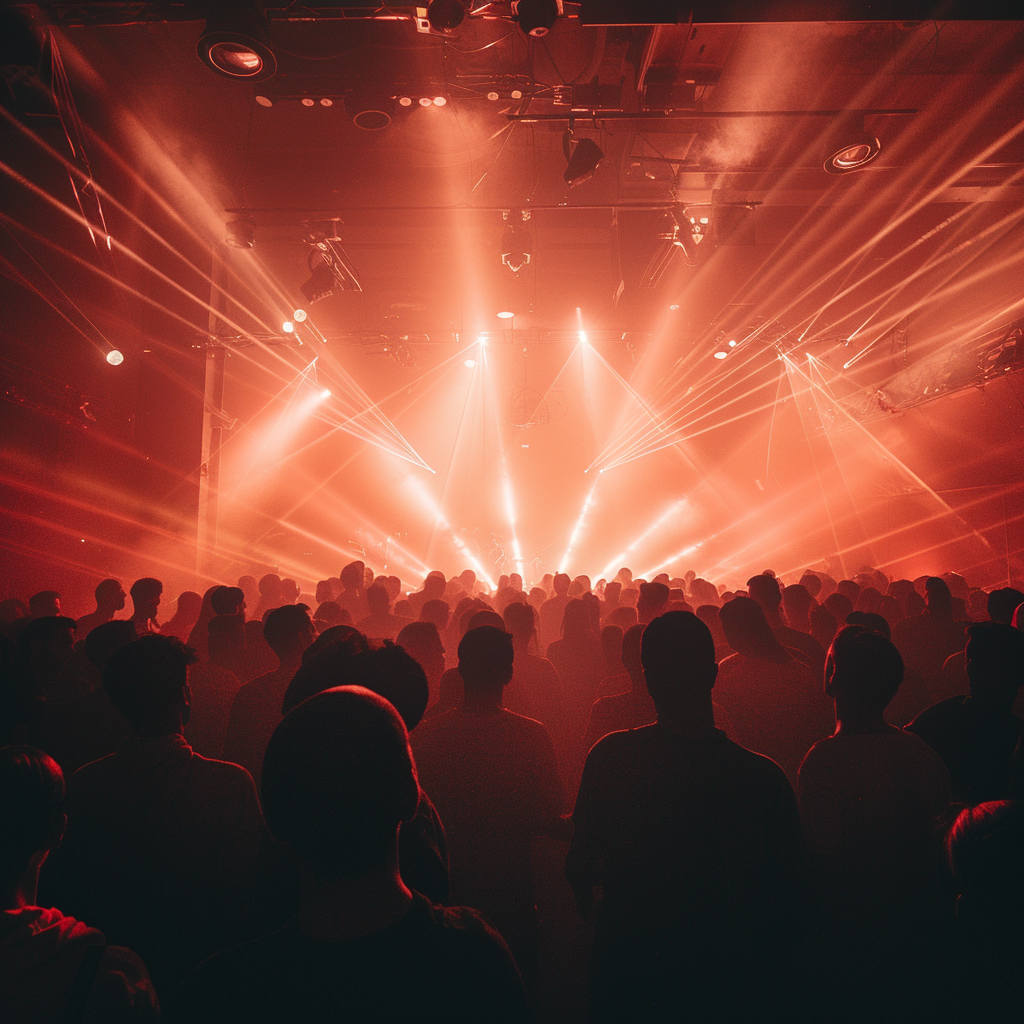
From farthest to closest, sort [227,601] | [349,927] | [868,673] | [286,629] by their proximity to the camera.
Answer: [227,601], [286,629], [868,673], [349,927]

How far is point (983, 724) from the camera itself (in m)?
2.38

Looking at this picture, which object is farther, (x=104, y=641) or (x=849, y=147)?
(x=849, y=147)

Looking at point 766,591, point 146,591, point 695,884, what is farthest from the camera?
point 146,591

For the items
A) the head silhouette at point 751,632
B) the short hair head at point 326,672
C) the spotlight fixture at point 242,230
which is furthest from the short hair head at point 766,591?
the spotlight fixture at point 242,230

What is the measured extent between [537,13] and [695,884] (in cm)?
562

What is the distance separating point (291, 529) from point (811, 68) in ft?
43.5

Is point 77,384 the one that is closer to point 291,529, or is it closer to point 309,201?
point 309,201

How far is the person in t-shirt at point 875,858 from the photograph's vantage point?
6.00ft

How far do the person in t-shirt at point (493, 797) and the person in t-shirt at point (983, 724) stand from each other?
1593 millimetres

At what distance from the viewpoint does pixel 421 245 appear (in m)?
10.4

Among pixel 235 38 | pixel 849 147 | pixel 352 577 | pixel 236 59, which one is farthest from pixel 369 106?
pixel 352 577

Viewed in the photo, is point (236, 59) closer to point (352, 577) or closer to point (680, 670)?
point (352, 577)

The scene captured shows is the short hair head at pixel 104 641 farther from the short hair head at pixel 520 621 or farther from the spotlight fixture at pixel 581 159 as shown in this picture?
the spotlight fixture at pixel 581 159

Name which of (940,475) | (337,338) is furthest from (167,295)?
(940,475)
